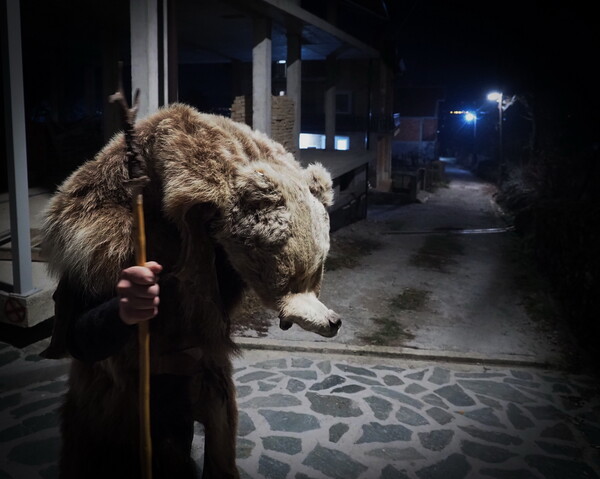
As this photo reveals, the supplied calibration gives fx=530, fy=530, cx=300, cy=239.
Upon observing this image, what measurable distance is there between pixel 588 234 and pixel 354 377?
A: 170 inches

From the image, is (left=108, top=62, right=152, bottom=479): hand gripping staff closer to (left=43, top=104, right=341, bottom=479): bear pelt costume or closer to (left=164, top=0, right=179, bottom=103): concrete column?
(left=43, top=104, right=341, bottom=479): bear pelt costume

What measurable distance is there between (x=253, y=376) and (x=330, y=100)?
12339 mm

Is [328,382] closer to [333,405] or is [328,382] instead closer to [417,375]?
[333,405]

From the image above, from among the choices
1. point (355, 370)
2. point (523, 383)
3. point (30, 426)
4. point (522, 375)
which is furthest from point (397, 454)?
point (30, 426)

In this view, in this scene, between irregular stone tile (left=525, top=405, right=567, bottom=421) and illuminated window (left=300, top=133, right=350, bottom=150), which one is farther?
illuminated window (left=300, top=133, right=350, bottom=150)

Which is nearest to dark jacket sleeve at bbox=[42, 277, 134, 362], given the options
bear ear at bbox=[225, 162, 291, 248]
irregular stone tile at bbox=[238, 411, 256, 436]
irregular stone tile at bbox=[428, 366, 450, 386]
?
bear ear at bbox=[225, 162, 291, 248]

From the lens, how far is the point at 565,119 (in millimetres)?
20391

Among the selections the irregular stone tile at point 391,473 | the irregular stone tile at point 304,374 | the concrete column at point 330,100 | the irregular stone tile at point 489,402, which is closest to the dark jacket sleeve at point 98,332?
the irregular stone tile at point 391,473

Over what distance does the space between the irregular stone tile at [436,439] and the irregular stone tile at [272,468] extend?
1.29 meters

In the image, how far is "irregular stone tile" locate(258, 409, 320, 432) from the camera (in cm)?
484

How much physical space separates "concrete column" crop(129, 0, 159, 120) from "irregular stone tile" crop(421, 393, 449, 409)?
438 cm

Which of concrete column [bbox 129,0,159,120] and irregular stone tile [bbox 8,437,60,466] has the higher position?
concrete column [bbox 129,0,159,120]

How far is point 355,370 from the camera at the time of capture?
6.11 meters

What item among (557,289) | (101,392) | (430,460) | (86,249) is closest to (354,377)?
(430,460)
